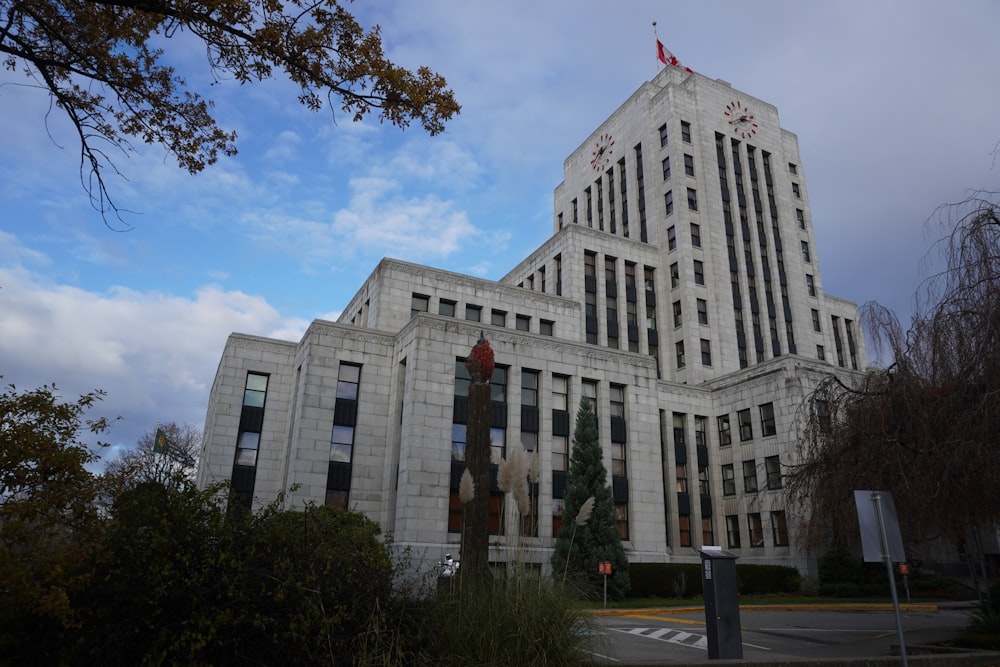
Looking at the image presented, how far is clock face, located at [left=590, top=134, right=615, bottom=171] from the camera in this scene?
6631cm

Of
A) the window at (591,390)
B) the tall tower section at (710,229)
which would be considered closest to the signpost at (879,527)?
the window at (591,390)

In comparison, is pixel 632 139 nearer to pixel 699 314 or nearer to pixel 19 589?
pixel 699 314

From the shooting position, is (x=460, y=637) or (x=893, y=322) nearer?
(x=460, y=637)

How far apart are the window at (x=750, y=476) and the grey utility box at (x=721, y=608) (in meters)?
31.4

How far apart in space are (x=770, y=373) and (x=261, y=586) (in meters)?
37.7

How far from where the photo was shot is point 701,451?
43281 mm

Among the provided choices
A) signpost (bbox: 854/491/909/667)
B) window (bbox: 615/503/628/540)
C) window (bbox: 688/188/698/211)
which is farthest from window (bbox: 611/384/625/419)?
signpost (bbox: 854/491/909/667)

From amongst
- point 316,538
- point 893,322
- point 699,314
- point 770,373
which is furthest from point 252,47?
point 699,314

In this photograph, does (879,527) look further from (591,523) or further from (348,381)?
(348,381)

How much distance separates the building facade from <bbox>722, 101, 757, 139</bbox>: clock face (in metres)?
0.17

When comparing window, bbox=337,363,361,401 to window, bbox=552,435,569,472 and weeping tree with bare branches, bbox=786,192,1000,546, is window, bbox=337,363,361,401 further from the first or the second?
weeping tree with bare branches, bbox=786,192,1000,546

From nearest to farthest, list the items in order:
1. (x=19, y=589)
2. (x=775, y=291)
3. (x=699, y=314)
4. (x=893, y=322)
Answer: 1. (x=19, y=589)
2. (x=893, y=322)
3. (x=699, y=314)
4. (x=775, y=291)

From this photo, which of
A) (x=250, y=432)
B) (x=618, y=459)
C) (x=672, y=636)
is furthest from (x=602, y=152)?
(x=672, y=636)

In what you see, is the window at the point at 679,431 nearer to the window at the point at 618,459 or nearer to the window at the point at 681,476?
the window at the point at 681,476
